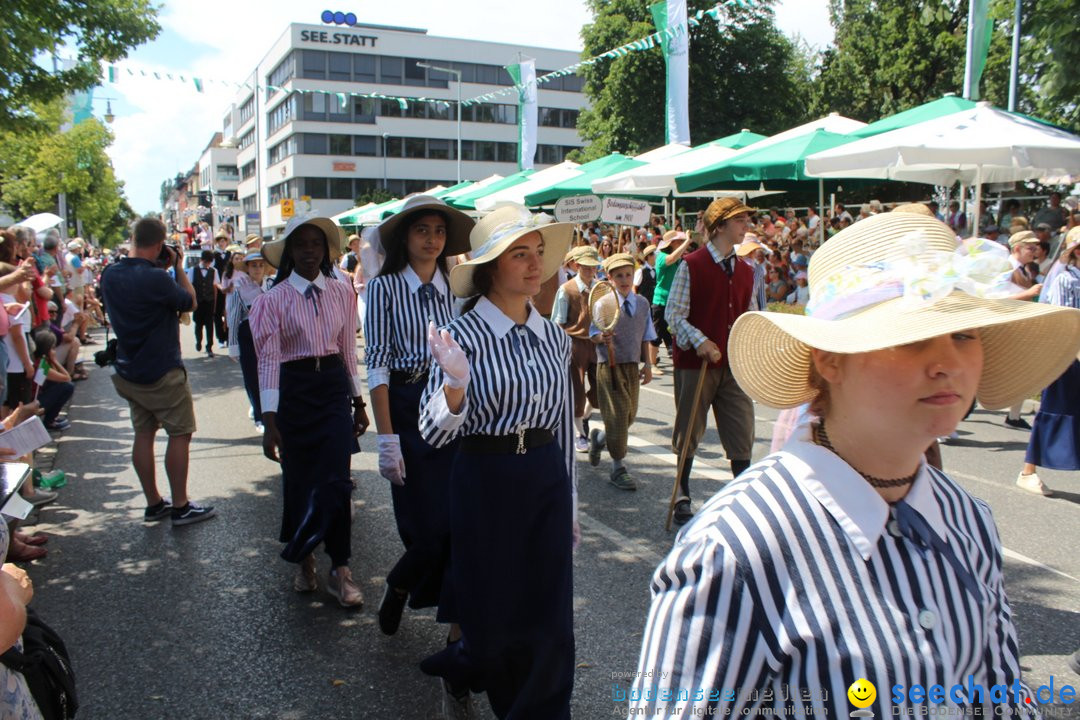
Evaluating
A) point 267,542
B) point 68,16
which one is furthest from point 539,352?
point 68,16

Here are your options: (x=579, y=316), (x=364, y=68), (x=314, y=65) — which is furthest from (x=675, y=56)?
(x=314, y=65)

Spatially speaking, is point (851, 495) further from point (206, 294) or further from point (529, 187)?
point (529, 187)

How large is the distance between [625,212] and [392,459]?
8492 mm

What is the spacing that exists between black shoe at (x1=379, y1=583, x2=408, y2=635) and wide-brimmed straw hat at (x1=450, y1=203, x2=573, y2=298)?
1530 mm

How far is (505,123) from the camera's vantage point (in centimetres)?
6725

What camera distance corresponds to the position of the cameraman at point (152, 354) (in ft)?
18.2

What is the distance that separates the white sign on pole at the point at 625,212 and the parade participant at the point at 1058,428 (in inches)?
232

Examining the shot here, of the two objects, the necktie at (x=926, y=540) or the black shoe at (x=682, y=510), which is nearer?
the necktie at (x=926, y=540)

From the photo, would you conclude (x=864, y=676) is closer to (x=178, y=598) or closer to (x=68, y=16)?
(x=178, y=598)

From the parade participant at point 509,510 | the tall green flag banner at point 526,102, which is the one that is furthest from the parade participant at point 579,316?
the tall green flag banner at point 526,102

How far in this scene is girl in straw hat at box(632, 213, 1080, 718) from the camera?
130cm

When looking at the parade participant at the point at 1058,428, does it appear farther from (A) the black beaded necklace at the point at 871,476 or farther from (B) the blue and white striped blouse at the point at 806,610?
(B) the blue and white striped blouse at the point at 806,610

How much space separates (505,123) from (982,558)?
6877cm

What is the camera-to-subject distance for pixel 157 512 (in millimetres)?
6000
